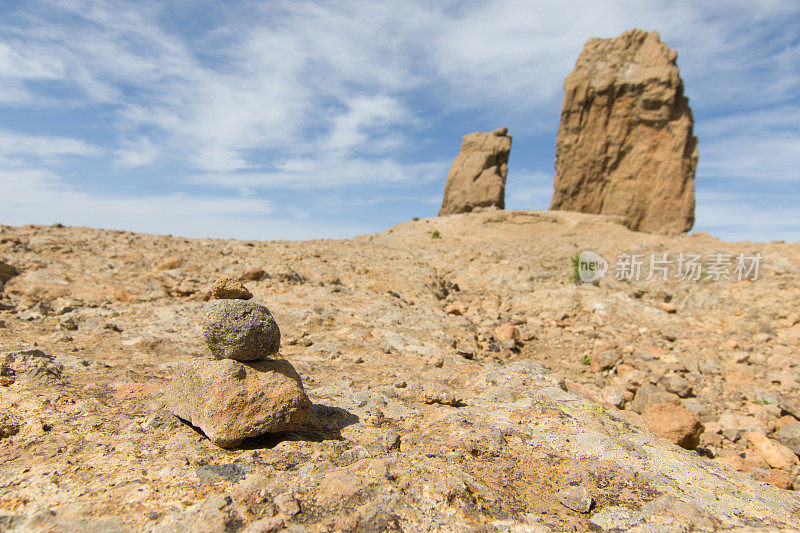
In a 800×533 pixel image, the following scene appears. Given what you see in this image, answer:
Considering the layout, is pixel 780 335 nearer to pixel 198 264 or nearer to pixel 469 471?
pixel 469 471

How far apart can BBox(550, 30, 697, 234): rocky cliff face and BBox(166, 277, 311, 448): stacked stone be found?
22095 mm

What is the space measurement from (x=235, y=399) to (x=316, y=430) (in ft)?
2.18

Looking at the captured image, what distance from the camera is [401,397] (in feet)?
12.7

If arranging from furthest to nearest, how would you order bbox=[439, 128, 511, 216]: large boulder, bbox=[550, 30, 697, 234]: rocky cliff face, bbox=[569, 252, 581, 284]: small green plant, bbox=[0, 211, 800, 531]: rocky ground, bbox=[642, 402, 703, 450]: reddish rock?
bbox=[439, 128, 511, 216]: large boulder
bbox=[550, 30, 697, 234]: rocky cliff face
bbox=[569, 252, 581, 284]: small green plant
bbox=[642, 402, 703, 450]: reddish rock
bbox=[0, 211, 800, 531]: rocky ground

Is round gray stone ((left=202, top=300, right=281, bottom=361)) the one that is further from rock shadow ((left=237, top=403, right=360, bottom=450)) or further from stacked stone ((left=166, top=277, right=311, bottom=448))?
rock shadow ((left=237, top=403, right=360, bottom=450))

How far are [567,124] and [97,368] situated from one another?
24998 mm

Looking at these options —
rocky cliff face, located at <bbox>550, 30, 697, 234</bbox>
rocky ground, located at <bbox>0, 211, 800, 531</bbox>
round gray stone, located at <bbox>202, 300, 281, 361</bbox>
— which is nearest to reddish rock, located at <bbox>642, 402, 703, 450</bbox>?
rocky ground, located at <bbox>0, 211, 800, 531</bbox>

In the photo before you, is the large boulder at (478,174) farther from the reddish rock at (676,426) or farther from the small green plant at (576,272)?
the reddish rock at (676,426)

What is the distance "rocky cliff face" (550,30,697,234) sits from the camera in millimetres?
22078

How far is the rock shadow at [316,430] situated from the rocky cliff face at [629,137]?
21.6 meters

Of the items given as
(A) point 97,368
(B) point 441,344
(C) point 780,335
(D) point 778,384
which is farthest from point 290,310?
(C) point 780,335

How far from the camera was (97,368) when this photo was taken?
12.9 ft

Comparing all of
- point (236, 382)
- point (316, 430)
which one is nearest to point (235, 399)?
point (236, 382)

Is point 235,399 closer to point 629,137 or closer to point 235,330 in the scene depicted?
point 235,330
